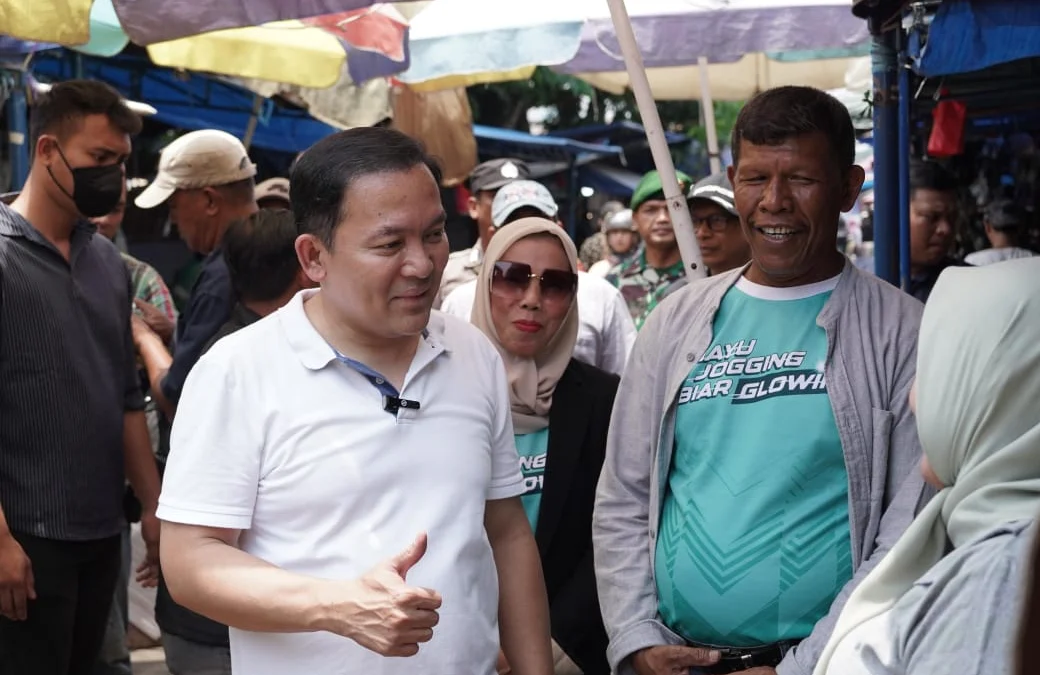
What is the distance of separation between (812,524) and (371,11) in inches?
172

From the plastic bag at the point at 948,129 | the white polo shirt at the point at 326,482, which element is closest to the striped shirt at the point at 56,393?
the white polo shirt at the point at 326,482

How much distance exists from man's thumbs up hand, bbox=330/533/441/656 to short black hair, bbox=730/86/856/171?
1.43 m

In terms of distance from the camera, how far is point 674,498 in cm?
309

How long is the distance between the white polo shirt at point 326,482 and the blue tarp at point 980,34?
2956 mm

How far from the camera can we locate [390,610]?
6.84 feet

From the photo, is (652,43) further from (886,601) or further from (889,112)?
(886,601)

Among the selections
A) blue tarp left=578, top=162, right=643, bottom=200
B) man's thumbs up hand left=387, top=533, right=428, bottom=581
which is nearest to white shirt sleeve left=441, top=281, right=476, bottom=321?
man's thumbs up hand left=387, top=533, right=428, bottom=581

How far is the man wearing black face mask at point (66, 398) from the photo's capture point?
155 inches

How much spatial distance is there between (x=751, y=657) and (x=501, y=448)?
0.76 metres

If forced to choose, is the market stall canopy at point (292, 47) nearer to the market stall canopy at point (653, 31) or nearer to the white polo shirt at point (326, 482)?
the market stall canopy at point (653, 31)

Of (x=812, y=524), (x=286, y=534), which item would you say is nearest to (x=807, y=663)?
(x=812, y=524)

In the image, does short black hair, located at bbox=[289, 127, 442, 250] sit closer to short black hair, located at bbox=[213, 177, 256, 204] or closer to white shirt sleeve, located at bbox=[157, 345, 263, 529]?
white shirt sleeve, located at bbox=[157, 345, 263, 529]

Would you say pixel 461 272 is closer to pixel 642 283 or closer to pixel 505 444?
pixel 642 283

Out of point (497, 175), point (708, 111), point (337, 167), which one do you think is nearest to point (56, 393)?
point (337, 167)
